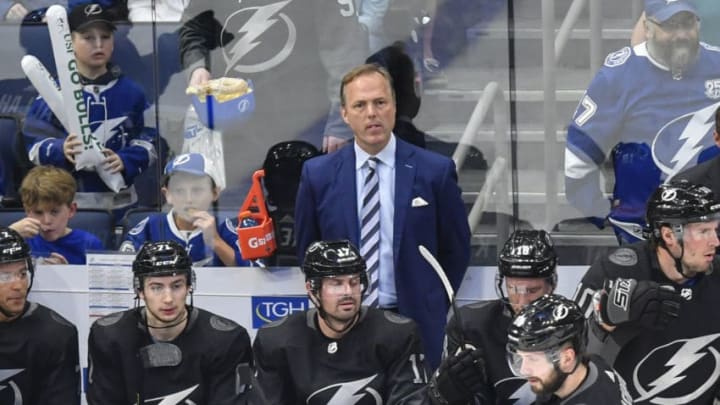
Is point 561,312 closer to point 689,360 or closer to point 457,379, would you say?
point 457,379

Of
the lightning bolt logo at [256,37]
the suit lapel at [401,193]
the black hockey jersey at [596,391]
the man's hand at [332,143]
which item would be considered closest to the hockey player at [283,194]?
the man's hand at [332,143]

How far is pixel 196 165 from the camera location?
22.6 feet

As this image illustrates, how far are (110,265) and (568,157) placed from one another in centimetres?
198

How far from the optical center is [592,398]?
15.9 ft

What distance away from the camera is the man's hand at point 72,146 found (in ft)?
23.3

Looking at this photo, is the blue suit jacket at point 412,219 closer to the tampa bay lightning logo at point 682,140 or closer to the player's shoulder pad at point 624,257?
the player's shoulder pad at point 624,257

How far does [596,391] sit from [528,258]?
977mm

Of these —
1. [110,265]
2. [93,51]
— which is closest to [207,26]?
Answer: [93,51]

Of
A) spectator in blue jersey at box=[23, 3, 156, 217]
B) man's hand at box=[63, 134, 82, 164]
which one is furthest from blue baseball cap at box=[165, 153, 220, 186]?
man's hand at box=[63, 134, 82, 164]

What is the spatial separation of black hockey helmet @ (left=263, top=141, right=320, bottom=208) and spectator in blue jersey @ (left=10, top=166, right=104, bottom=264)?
83 cm

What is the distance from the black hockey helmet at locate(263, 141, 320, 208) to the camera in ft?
22.2

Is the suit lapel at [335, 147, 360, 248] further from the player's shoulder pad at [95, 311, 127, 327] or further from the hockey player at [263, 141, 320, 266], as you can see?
the player's shoulder pad at [95, 311, 127, 327]

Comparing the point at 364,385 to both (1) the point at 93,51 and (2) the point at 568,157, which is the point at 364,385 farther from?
(1) the point at 93,51

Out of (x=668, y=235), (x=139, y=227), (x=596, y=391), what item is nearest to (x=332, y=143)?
(x=139, y=227)
